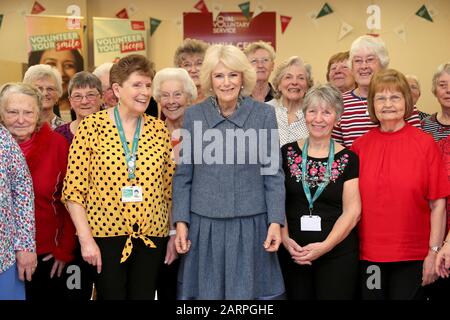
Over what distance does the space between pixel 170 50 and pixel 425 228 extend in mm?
5178

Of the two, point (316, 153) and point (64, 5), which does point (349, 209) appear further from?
point (64, 5)

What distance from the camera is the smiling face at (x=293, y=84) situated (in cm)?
348

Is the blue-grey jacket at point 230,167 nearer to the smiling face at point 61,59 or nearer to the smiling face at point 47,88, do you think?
the smiling face at point 47,88

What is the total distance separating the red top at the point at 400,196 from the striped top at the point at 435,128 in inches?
32.4

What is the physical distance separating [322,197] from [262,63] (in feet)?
5.14

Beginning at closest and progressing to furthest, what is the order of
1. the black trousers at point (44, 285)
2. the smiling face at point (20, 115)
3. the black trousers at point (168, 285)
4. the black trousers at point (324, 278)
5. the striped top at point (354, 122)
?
the black trousers at point (324, 278)
the smiling face at point (20, 115)
the black trousers at point (44, 285)
the black trousers at point (168, 285)
the striped top at point (354, 122)

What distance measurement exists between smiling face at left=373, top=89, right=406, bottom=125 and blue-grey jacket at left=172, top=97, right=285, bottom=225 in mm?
554

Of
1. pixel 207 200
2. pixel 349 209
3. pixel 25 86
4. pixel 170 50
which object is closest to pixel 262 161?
pixel 207 200

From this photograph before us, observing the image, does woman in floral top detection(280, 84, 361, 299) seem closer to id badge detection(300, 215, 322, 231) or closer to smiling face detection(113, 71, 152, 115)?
id badge detection(300, 215, 322, 231)

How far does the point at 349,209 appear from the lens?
2.66 meters

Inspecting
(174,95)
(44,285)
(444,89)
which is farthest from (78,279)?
(444,89)

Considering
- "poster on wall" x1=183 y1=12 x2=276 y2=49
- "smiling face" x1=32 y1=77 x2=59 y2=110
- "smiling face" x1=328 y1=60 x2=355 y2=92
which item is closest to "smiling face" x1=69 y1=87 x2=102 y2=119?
"smiling face" x1=32 y1=77 x2=59 y2=110

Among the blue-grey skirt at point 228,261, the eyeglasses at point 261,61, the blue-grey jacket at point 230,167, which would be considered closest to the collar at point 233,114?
the blue-grey jacket at point 230,167

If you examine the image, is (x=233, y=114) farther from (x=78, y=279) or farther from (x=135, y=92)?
(x=78, y=279)
